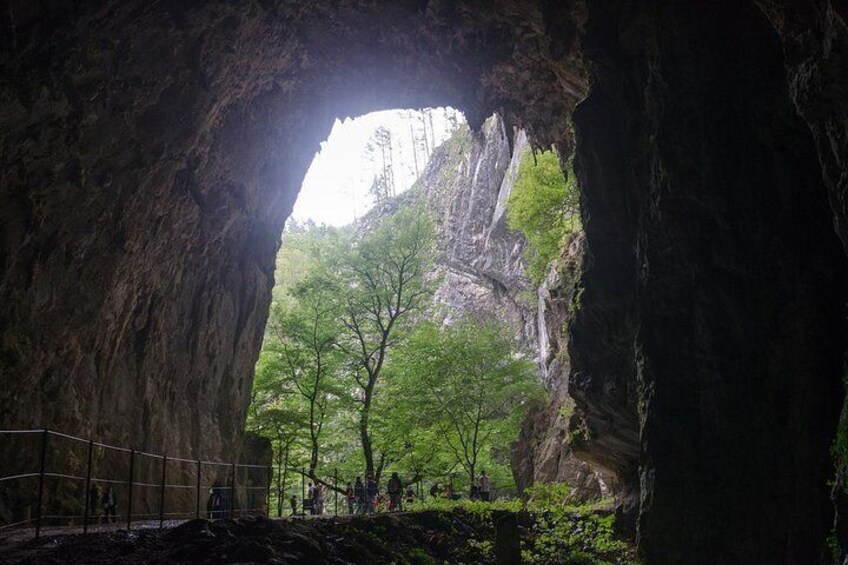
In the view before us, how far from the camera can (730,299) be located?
9984 millimetres

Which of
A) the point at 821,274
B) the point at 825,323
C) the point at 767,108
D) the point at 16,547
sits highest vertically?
the point at 767,108

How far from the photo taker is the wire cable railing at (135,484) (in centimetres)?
844

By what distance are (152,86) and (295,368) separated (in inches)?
532

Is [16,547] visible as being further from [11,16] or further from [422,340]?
[422,340]

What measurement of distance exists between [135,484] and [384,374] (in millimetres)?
13755

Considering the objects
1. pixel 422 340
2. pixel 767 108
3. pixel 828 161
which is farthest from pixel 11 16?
pixel 422 340

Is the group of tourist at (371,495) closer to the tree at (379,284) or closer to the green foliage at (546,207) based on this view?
the tree at (379,284)

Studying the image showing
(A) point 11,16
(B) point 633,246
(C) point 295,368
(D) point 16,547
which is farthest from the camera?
(C) point 295,368

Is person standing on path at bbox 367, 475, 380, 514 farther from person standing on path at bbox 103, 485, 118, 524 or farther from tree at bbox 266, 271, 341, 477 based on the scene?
person standing on path at bbox 103, 485, 118, 524

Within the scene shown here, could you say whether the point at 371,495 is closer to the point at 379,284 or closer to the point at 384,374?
the point at 384,374

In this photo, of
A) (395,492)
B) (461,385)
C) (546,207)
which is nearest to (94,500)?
(395,492)

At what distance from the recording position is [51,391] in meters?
11.6

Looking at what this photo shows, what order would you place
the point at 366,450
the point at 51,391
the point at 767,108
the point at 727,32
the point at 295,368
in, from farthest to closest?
1. the point at 295,368
2. the point at 366,450
3. the point at 51,391
4. the point at 727,32
5. the point at 767,108

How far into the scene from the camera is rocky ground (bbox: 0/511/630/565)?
256 inches
